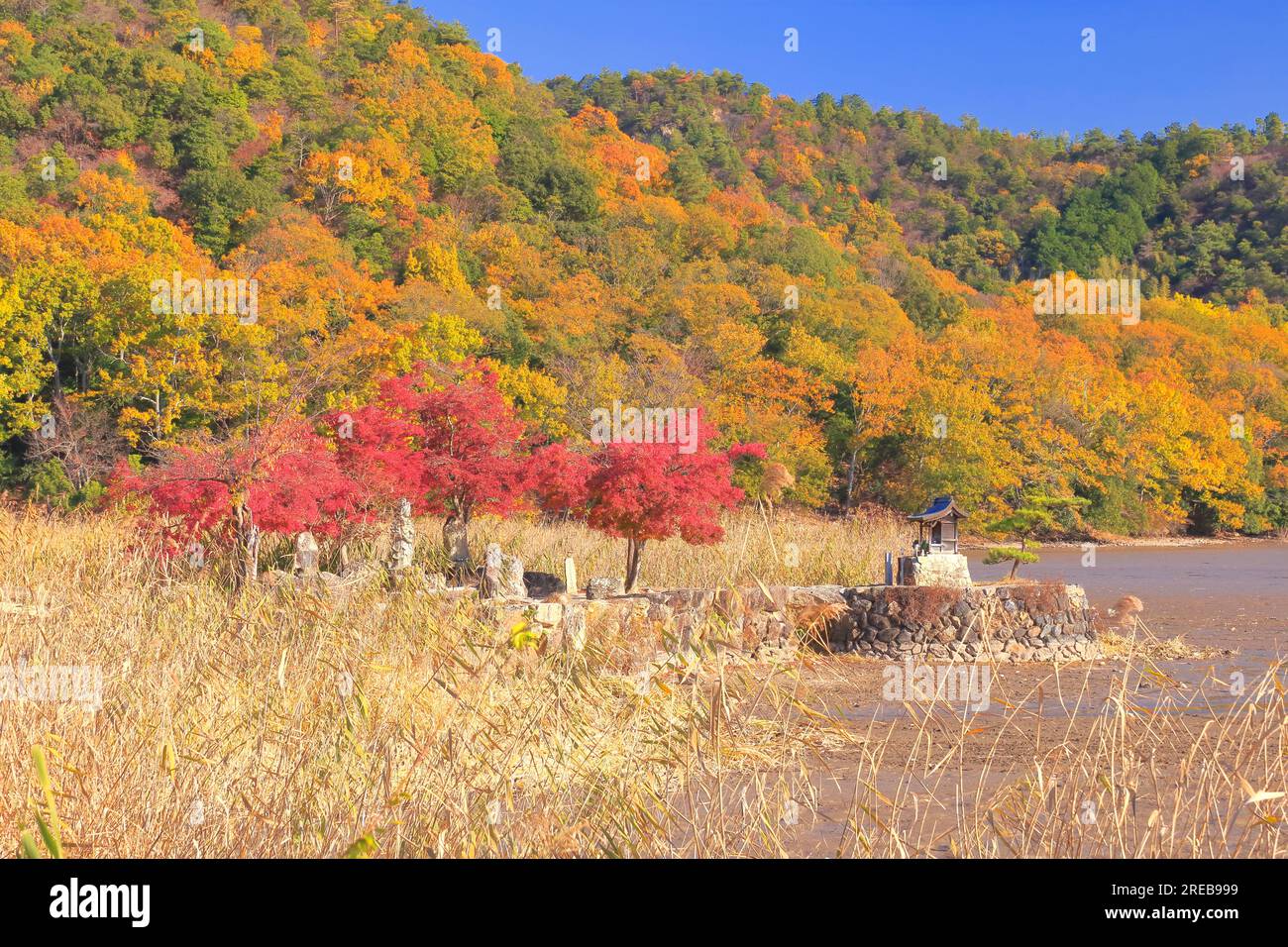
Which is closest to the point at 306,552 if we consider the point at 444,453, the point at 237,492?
the point at 237,492

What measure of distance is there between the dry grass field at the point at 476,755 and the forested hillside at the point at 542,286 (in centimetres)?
1223

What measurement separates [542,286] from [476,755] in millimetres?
34118

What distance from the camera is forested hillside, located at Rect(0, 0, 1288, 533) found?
95.1 feet

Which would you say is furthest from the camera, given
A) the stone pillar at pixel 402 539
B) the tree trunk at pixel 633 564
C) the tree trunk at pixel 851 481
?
the tree trunk at pixel 851 481

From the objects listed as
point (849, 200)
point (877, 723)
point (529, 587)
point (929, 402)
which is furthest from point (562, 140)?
point (877, 723)

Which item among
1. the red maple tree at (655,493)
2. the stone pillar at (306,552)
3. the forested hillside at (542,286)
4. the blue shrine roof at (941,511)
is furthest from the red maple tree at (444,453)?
the forested hillside at (542,286)

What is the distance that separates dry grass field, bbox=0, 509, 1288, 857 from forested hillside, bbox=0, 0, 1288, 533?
1223 centimetres

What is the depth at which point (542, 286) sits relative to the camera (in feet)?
125

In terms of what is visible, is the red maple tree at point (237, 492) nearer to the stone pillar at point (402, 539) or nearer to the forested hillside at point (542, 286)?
the stone pillar at point (402, 539)

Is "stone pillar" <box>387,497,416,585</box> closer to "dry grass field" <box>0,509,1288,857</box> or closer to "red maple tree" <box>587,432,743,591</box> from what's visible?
"red maple tree" <box>587,432,743,591</box>

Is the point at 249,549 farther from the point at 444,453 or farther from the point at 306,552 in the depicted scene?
the point at 444,453

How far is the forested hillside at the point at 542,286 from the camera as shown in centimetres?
2900

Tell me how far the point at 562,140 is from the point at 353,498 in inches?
1890

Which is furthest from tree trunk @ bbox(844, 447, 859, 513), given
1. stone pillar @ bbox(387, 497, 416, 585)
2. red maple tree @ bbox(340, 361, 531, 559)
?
stone pillar @ bbox(387, 497, 416, 585)
